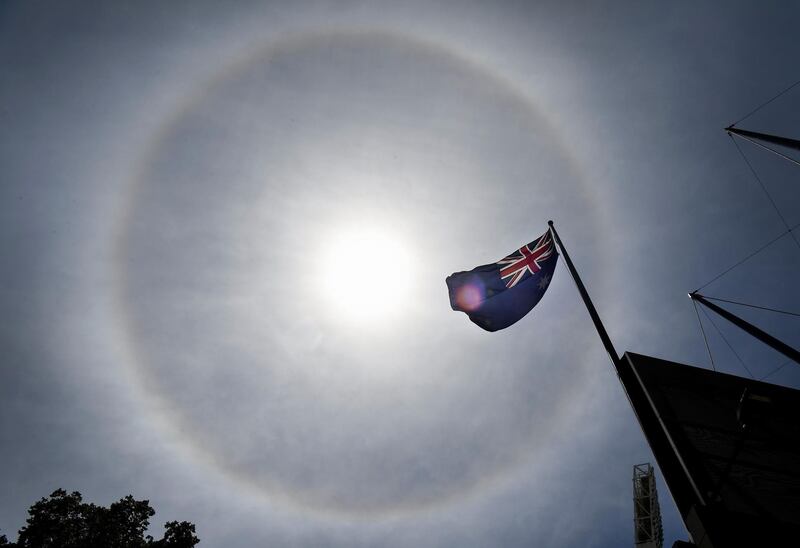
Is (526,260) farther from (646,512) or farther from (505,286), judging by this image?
(646,512)

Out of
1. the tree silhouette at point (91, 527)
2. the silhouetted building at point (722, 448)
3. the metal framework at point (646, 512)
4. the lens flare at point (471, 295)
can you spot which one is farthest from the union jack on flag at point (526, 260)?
the metal framework at point (646, 512)

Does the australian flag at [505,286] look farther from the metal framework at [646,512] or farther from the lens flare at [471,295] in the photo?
the metal framework at [646,512]

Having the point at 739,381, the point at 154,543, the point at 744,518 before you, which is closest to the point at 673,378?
the point at 739,381

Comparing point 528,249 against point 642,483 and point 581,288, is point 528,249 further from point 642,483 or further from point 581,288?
point 642,483

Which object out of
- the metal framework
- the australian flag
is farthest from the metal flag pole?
the metal framework

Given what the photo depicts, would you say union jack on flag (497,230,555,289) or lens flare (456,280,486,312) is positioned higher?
union jack on flag (497,230,555,289)

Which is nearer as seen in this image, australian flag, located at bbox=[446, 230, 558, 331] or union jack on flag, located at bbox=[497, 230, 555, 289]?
australian flag, located at bbox=[446, 230, 558, 331]

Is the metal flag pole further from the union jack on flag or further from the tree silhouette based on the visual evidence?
the tree silhouette
